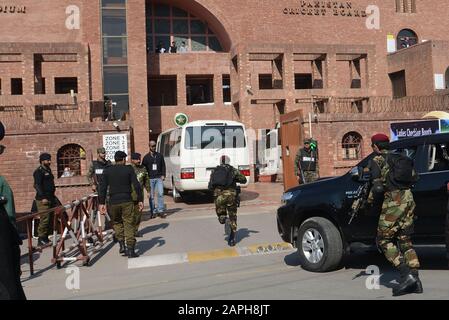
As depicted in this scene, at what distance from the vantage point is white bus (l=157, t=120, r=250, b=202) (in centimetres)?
1559

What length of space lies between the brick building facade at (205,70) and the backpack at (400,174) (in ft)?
47.8

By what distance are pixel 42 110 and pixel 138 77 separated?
5.43m

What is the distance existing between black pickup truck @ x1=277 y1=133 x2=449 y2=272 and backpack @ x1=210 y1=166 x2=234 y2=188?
1.97 metres

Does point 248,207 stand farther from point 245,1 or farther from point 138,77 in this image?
point 245,1

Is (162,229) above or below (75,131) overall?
below

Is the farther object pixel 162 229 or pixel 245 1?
pixel 245 1

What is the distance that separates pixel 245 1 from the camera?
31359 millimetres

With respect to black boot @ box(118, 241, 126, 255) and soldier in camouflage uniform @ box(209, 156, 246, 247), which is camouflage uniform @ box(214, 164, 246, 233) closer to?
soldier in camouflage uniform @ box(209, 156, 246, 247)

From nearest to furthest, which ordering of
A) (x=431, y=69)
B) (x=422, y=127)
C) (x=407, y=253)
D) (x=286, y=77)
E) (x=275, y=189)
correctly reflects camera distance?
(x=407, y=253)
(x=422, y=127)
(x=275, y=189)
(x=286, y=77)
(x=431, y=69)

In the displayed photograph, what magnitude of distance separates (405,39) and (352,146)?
17.8m

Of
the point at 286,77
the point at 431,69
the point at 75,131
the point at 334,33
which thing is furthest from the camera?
the point at 334,33

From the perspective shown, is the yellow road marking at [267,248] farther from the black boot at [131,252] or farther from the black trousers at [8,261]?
the black trousers at [8,261]

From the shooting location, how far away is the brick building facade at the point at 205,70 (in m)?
21.1
